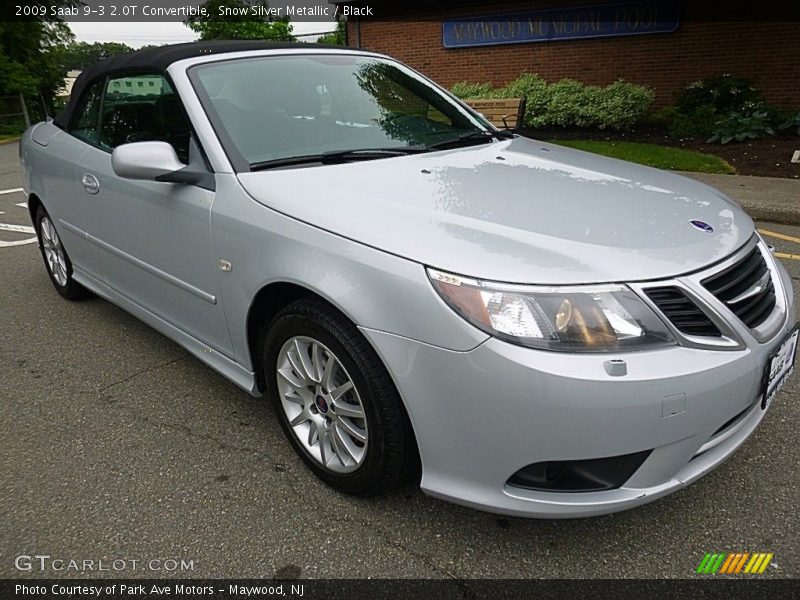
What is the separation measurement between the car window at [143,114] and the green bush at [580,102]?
986 cm

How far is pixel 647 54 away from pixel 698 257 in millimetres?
11299

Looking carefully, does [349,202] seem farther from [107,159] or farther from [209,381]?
[107,159]

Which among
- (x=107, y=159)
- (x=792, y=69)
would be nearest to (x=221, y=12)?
(x=792, y=69)

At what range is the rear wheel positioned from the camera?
420cm

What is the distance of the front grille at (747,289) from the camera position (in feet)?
6.19

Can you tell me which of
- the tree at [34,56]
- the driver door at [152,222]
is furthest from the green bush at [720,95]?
the tree at [34,56]

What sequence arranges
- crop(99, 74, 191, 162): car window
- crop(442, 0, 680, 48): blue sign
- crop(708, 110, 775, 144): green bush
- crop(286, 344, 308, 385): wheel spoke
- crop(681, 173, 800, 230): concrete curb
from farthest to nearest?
1. crop(442, 0, 680, 48): blue sign
2. crop(708, 110, 775, 144): green bush
3. crop(681, 173, 800, 230): concrete curb
4. crop(99, 74, 191, 162): car window
5. crop(286, 344, 308, 385): wheel spoke

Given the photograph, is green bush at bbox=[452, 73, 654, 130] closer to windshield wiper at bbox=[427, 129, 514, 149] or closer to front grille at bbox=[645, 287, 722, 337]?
windshield wiper at bbox=[427, 129, 514, 149]

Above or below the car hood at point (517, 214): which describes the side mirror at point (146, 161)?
above

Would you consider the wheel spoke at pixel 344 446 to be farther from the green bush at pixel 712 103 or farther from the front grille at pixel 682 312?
the green bush at pixel 712 103

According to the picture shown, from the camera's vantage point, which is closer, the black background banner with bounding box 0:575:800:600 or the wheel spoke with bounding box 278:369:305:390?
the black background banner with bounding box 0:575:800:600

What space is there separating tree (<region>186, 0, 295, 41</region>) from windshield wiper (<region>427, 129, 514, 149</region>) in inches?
1317

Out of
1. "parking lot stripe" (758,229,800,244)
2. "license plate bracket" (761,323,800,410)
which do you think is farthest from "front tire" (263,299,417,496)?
"parking lot stripe" (758,229,800,244)

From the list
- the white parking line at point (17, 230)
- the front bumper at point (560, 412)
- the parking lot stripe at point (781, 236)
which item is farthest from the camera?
the white parking line at point (17, 230)
